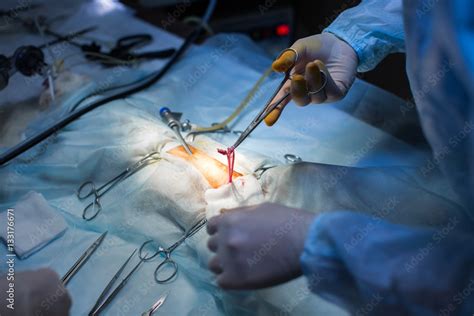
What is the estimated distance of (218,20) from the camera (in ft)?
7.19

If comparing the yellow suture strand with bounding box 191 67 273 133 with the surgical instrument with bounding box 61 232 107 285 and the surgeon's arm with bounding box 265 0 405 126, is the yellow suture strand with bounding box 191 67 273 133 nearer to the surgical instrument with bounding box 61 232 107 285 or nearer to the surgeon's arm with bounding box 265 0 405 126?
the surgeon's arm with bounding box 265 0 405 126

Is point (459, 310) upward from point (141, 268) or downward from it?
upward

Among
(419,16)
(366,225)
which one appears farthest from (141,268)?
(419,16)

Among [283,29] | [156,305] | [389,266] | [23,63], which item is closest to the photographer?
[389,266]

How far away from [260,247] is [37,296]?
1.45ft

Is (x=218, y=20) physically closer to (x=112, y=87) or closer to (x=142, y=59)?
(x=142, y=59)

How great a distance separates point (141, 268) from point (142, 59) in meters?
1.04

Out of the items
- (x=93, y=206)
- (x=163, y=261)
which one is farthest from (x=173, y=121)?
(x=163, y=261)

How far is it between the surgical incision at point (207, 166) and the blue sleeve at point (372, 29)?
54 cm

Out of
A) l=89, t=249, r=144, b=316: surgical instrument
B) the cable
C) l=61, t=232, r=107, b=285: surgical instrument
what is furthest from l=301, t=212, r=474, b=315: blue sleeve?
the cable

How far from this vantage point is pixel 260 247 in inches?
30.0

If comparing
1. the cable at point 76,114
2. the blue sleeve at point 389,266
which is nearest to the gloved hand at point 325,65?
the blue sleeve at point 389,266

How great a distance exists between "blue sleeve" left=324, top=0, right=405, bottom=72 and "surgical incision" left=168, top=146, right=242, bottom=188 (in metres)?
0.54

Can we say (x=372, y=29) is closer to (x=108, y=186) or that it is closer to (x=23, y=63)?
(x=108, y=186)
